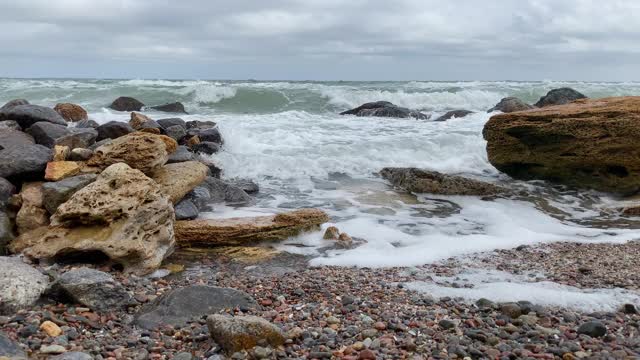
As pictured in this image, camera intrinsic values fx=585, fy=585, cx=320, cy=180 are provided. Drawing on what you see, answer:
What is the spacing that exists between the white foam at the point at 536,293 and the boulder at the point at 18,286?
9.03 ft

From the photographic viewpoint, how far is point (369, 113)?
1994cm

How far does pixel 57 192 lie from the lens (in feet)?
19.3

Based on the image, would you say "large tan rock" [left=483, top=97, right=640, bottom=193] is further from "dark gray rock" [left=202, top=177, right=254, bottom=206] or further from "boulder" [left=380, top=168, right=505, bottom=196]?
"dark gray rock" [left=202, top=177, right=254, bottom=206]

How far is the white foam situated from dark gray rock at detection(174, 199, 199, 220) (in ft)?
9.76

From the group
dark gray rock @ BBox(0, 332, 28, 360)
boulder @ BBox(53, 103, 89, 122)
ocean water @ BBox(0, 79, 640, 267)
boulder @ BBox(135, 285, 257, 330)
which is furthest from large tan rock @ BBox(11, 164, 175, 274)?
boulder @ BBox(53, 103, 89, 122)

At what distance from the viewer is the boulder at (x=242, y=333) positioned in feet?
10.8

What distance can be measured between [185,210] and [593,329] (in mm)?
4551

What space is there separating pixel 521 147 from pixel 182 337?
7.60 metres

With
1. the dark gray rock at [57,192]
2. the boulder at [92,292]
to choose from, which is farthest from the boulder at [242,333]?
the dark gray rock at [57,192]

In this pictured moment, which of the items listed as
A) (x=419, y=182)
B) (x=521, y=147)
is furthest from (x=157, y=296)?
(x=521, y=147)

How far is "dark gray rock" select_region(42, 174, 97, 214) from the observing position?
5.87 meters

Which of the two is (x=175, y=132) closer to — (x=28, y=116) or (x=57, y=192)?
(x=28, y=116)

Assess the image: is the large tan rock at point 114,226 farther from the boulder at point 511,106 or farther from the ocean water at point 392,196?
the boulder at point 511,106

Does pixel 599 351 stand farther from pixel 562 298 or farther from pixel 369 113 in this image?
pixel 369 113
